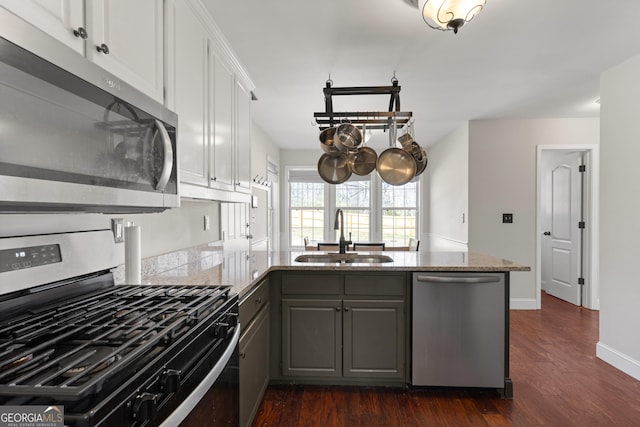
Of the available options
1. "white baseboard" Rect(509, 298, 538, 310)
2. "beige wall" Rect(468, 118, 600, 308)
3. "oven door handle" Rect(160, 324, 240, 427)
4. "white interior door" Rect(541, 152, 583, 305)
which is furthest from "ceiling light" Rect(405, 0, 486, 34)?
"white interior door" Rect(541, 152, 583, 305)

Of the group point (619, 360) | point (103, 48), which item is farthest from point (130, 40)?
point (619, 360)

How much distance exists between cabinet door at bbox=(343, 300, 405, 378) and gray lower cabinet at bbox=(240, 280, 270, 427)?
533 millimetres

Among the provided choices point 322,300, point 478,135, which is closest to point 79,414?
point 322,300

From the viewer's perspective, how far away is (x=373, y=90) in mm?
2520

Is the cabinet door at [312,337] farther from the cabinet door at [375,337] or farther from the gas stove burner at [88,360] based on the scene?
the gas stove burner at [88,360]

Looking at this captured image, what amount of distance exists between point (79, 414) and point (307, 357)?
189 centimetres

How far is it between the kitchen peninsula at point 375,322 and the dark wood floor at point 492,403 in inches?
3.7

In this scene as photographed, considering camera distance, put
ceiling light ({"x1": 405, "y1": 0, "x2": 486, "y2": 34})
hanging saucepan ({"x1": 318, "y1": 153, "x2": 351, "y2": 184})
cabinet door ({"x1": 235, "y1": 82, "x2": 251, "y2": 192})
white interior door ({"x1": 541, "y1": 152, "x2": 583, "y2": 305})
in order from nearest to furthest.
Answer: ceiling light ({"x1": 405, "y1": 0, "x2": 486, "y2": 34}) → cabinet door ({"x1": 235, "y1": 82, "x2": 251, "y2": 192}) → hanging saucepan ({"x1": 318, "y1": 153, "x2": 351, "y2": 184}) → white interior door ({"x1": 541, "y1": 152, "x2": 583, "y2": 305})

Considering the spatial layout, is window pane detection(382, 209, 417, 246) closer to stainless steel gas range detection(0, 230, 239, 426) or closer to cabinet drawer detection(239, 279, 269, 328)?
cabinet drawer detection(239, 279, 269, 328)

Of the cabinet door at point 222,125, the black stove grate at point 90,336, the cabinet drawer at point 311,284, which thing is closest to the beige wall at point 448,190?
the cabinet drawer at point 311,284

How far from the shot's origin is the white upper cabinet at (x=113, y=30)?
0.92 metres

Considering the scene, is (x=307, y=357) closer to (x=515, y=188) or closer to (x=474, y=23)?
(x=474, y=23)

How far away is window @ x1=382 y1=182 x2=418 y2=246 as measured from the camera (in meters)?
6.62

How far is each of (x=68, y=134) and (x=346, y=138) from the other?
1.95 m
